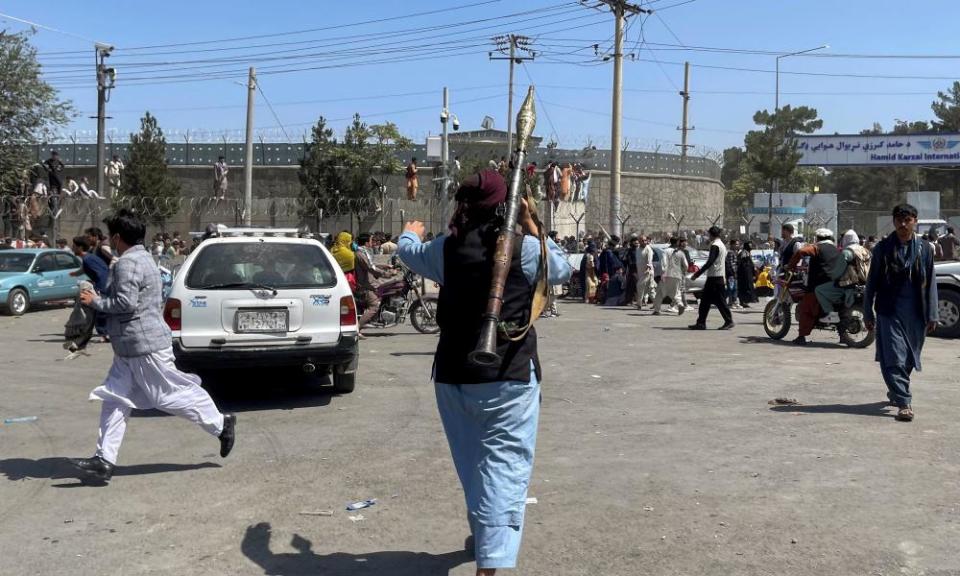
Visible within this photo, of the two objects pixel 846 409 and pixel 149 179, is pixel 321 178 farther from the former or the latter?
pixel 846 409

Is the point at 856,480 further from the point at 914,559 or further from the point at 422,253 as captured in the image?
the point at 422,253

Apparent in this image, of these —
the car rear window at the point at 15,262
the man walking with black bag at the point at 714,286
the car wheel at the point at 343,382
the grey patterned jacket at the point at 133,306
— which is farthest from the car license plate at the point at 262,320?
the car rear window at the point at 15,262

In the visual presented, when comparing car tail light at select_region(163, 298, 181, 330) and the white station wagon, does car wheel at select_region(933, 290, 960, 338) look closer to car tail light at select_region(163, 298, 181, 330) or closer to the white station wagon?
the white station wagon

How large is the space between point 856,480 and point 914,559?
1498 mm

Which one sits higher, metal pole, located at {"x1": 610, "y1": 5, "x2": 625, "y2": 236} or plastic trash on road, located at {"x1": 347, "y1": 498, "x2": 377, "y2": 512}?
metal pole, located at {"x1": 610, "y1": 5, "x2": 625, "y2": 236}

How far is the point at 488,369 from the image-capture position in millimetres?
4105

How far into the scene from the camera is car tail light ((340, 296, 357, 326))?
907cm

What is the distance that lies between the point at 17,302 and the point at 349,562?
59.7 feet

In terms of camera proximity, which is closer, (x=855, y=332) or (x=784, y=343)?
(x=855, y=332)

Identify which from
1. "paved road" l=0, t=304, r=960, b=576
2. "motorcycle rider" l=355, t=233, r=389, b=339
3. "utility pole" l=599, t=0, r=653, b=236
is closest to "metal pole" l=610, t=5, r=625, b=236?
"utility pole" l=599, t=0, r=653, b=236

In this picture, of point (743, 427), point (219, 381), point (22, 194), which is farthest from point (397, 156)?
point (743, 427)

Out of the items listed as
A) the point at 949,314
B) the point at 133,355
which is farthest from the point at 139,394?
the point at 949,314

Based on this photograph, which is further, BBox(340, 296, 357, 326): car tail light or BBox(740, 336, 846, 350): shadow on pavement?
BBox(740, 336, 846, 350): shadow on pavement

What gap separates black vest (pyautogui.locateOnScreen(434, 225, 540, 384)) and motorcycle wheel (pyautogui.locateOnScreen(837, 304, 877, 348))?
10.2 meters
